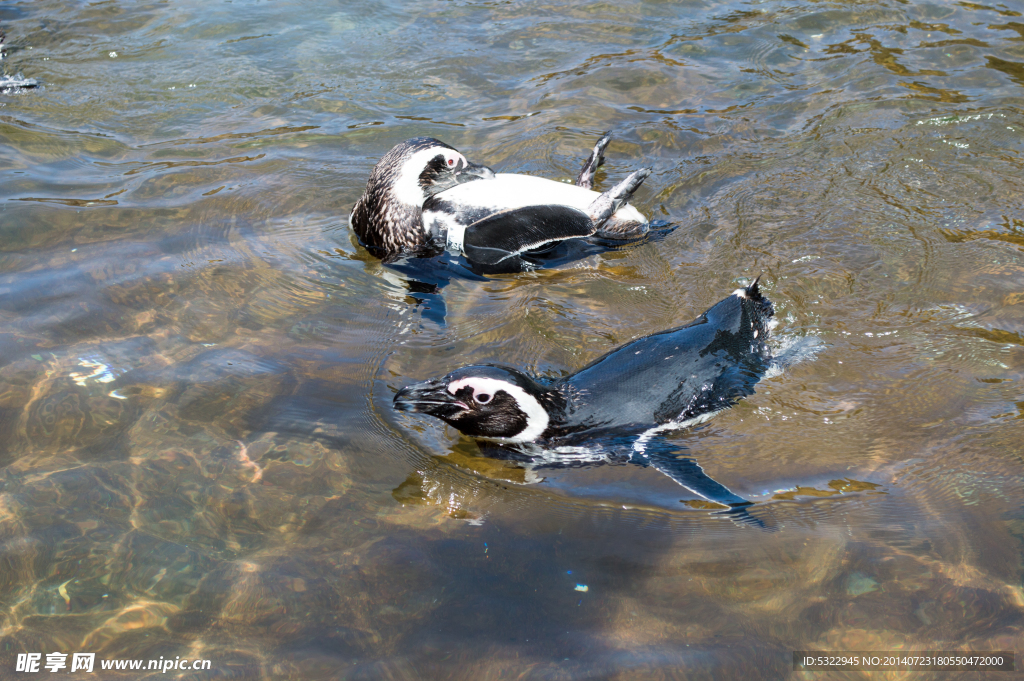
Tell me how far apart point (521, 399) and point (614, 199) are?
2.22 metres

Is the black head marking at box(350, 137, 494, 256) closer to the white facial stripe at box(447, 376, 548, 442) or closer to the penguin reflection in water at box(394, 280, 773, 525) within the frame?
the penguin reflection in water at box(394, 280, 773, 525)

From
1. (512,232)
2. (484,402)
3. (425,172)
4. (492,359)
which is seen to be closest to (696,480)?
(484,402)

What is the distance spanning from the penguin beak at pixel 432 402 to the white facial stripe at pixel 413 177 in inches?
83.7

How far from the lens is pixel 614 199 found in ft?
17.4

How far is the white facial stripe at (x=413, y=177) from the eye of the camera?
536 cm

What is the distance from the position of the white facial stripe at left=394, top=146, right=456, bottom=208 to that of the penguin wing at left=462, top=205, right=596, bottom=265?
49 cm

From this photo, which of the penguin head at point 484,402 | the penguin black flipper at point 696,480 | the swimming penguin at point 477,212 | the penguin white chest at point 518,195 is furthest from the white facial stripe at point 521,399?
the penguin white chest at point 518,195

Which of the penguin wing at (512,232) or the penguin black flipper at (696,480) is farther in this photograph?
the penguin wing at (512,232)

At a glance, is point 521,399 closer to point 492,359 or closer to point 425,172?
point 492,359

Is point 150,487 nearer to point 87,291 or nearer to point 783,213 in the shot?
point 87,291

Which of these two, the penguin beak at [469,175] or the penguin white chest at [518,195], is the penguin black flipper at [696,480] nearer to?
the penguin white chest at [518,195]

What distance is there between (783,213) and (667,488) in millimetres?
2887

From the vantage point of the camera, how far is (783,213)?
5520 millimetres

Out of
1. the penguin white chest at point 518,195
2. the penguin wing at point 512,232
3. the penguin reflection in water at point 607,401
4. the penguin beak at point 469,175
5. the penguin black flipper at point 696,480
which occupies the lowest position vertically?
the penguin black flipper at point 696,480
